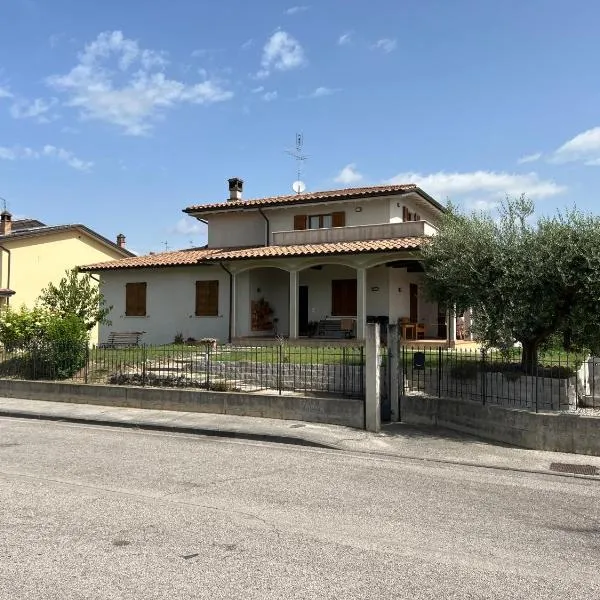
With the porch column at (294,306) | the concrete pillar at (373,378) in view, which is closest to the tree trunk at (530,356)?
the concrete pillar at (373,378)

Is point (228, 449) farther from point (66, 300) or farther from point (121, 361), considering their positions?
point (66, 300)

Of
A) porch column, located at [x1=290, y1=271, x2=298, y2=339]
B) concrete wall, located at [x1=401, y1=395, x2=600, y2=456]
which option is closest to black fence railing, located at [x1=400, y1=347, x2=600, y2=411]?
concrete wall, located at [x1=401, y1=395, x2=600, y2=456]

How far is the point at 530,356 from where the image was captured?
10.9 meters

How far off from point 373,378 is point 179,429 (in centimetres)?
358

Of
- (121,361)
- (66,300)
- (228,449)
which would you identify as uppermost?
(66,300)

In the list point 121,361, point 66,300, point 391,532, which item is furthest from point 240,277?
point 391,532

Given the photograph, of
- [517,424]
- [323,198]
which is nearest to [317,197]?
[323,198]

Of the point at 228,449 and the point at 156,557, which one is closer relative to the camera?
the point at 156,557

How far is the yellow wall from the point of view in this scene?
3003 cm

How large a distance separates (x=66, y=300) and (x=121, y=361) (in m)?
7.03

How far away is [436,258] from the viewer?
12344 mm

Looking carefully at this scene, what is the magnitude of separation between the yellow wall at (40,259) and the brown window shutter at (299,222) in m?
13.9

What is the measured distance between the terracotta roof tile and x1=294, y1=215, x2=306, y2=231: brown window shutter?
2.37 ft

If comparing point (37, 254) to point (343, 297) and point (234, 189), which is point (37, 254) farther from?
point (343, 297)
